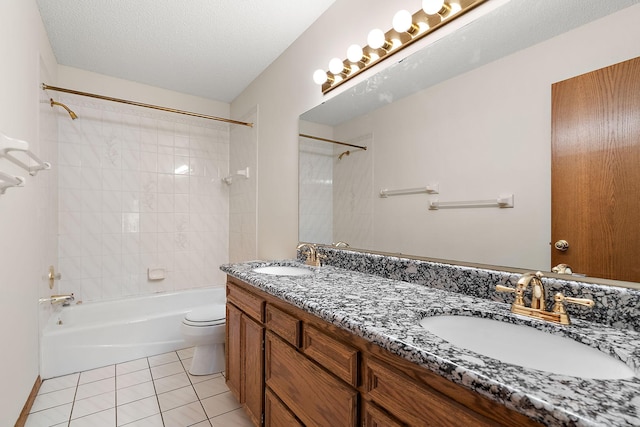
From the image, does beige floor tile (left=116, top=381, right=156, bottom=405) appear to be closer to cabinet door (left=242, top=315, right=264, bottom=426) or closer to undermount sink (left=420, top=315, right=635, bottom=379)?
cabinet door (left=242, top=315, right=264, bottom=426)

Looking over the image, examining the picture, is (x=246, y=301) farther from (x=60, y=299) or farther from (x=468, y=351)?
(x=60, y=299)

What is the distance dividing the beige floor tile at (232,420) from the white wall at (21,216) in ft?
3.00

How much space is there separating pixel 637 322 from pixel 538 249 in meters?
0.28

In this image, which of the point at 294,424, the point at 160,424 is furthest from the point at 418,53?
the point at 160,424

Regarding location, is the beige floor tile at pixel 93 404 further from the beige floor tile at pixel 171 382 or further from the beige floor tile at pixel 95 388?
the beige floor tile at pixel 171 382

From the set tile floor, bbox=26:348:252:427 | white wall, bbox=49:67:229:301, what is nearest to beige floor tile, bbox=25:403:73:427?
tile floor, bbox=26:348:252:427

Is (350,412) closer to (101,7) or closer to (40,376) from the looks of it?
(40,376)

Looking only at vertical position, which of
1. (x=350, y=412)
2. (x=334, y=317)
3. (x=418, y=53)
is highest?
(x=418, y=53)

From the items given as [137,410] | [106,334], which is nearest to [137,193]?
[106,334]

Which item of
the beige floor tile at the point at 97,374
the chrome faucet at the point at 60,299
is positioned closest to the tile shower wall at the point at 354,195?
the beige floor tile at the point at 97,374

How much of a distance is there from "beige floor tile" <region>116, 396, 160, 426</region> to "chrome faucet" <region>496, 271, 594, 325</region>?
1.91m

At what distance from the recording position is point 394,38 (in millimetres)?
1455

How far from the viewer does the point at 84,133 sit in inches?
107

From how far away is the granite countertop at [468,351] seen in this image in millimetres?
450
